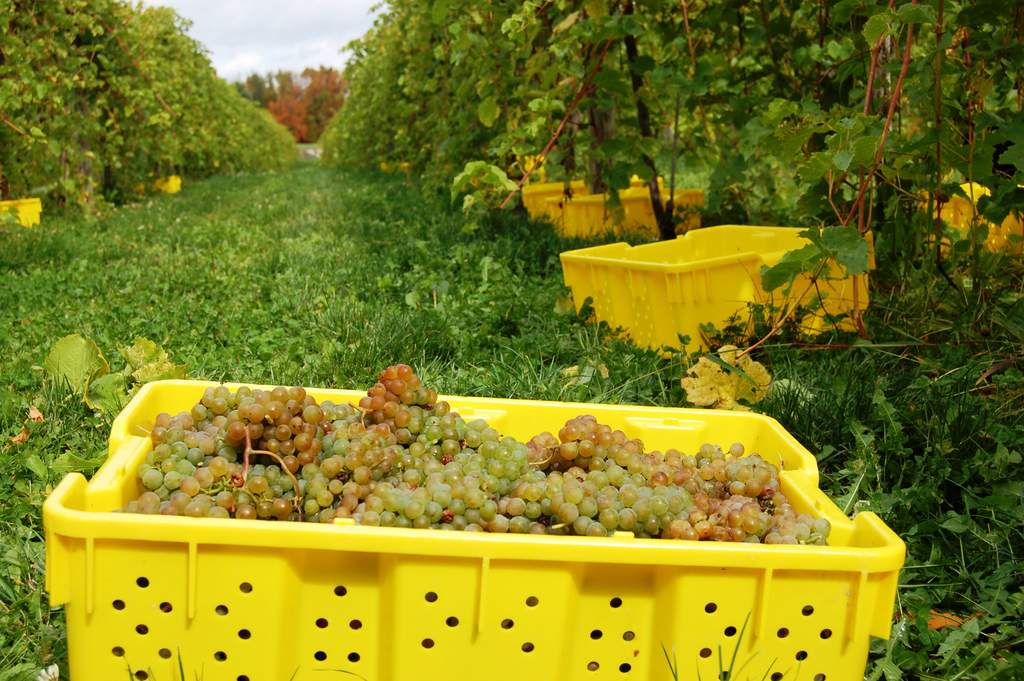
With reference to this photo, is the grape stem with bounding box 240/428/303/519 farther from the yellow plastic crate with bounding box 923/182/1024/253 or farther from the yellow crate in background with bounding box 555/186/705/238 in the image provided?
the yellow crate in background with bounding box 555/186/705/238

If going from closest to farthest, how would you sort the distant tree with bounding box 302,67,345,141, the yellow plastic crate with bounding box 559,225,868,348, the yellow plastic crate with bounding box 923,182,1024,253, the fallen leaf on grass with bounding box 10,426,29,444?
the fallen leaf on grass with bounding box 10,426,29,444 < the yellow plastic crate with bounding box 559,225,868,348 < the yellow plastic crate with bounding box 923,182,1024,253 < the distant tree with bounding box 302,67,345,141

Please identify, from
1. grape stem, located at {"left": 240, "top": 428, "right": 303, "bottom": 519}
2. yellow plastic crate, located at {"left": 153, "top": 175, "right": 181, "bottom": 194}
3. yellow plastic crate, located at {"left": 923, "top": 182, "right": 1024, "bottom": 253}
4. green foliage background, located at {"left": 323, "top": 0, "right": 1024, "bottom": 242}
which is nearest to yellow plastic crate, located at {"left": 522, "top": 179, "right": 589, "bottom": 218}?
green foliage background, located at {"left": 323, "top": 0, "right": 1024, "bottom": 242}

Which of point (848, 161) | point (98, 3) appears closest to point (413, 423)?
point (848, 161)

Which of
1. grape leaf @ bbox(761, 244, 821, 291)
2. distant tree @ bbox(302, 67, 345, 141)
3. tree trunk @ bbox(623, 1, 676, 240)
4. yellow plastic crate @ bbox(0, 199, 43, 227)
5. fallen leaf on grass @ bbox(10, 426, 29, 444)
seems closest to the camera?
grape leaf @ bbox(761, 244, 821, 291)

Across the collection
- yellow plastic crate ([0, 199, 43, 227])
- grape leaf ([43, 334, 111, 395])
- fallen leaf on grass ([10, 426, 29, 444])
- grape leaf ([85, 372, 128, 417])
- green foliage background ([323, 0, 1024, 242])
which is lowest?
fallen leaf on grass ([10, 426, 29, 444])

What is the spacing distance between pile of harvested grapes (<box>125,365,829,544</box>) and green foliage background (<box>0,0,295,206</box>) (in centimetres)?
553

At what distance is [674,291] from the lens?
3182 mm

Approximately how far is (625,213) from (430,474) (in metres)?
4.73

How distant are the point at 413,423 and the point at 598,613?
549 mm

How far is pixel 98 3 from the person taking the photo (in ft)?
29.3

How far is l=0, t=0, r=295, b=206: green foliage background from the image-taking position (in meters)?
7.19

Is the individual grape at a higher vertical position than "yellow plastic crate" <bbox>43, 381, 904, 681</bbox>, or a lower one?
higher

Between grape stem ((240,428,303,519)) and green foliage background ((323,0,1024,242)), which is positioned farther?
green foliage background ((323,0,1024,242))

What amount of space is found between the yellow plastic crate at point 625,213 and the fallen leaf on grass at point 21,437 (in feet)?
12.4
